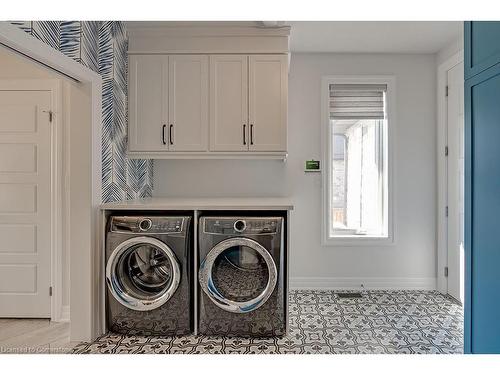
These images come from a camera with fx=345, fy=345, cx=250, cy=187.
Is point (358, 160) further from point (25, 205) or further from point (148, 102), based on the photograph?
point (25, 205)

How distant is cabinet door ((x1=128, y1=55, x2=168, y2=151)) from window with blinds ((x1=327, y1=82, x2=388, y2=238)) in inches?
69.1

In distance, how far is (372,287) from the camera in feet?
12.2

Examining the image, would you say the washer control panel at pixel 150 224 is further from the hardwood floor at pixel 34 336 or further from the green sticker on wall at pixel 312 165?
the green sticker on wall at pixel 312 165

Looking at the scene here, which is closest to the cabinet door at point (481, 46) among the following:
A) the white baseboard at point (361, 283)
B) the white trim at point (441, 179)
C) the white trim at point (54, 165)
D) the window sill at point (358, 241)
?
the white trim at point (441, 179)

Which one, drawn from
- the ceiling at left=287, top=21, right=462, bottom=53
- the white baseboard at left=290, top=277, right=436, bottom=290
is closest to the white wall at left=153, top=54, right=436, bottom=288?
the white baseboard at left=290, top=277, right=436, bottom=290

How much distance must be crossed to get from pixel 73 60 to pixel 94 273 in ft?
4.80

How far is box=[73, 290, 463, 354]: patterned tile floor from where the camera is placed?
2.33 m

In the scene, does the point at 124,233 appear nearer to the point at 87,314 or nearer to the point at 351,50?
the point at 87,314

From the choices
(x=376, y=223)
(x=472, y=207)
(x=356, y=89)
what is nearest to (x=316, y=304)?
(x=376, y=223)

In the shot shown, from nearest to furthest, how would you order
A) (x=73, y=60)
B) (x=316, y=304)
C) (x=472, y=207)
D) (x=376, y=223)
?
(x=472, y=207) → (x=73, y=60) → (x=316, y=304) → (x=376, y=223)

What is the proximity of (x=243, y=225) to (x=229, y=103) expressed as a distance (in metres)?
1.26

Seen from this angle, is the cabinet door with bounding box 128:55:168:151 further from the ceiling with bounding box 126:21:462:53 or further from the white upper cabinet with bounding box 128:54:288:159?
the ceiling with bounding box 126:21:462:53

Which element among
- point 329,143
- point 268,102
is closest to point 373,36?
point 329,143

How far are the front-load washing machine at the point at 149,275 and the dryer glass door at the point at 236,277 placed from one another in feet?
0.57
